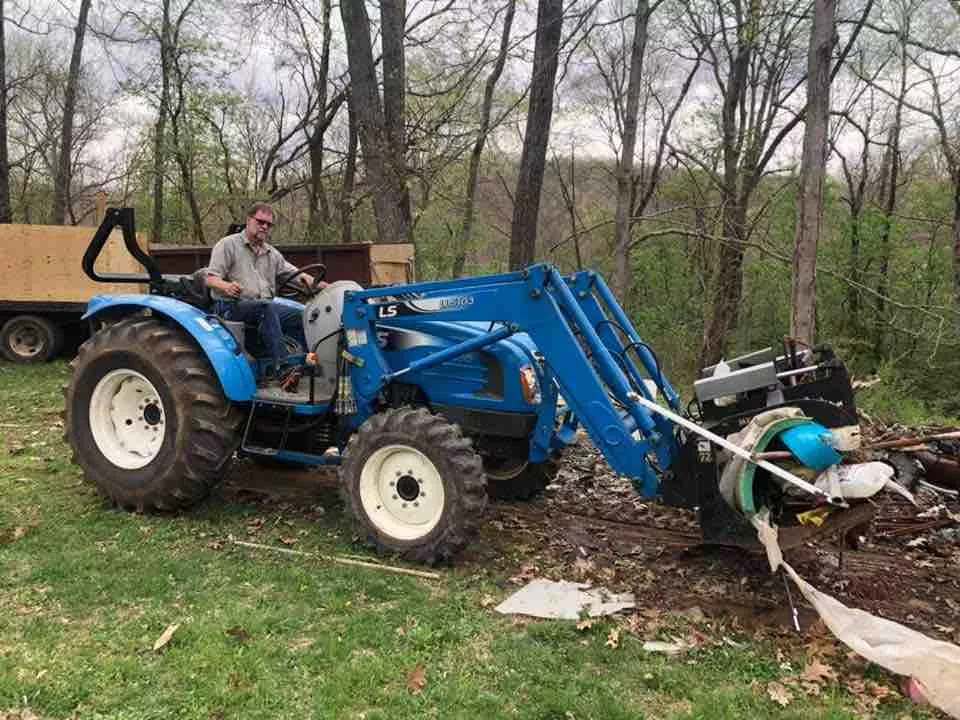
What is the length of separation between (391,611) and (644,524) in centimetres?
204

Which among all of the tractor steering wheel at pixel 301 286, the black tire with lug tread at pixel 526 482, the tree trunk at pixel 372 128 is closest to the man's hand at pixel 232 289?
the tractor steering wheel at pixel 301 286

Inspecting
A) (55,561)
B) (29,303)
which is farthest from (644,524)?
(29,303)

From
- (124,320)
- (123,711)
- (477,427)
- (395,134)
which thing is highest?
(395,134)

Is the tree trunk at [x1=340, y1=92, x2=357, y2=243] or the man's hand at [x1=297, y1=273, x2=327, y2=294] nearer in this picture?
the man's hand at [x1=297, y1=273, x2=327, y2=294]

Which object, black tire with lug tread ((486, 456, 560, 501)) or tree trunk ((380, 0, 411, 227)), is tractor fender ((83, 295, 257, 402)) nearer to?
black tire with lug tread ((486, 456, 560, 501))

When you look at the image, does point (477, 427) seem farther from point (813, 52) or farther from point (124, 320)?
point (813, 52)

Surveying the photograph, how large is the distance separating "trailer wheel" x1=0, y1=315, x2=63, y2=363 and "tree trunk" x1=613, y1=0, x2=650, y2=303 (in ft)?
29.0

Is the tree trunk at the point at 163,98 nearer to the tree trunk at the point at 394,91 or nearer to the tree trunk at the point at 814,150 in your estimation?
the tree trunk at the point at 394,91

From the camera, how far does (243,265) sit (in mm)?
5688

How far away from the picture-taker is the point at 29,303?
12414mm

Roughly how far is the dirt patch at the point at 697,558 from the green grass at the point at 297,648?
Answer: 351 mm

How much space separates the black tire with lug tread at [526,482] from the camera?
18.6 ft

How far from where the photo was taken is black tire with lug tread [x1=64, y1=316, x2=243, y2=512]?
514 cm

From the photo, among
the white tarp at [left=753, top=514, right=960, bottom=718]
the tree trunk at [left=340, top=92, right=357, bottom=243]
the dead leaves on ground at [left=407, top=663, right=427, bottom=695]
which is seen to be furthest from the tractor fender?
the tree trunk at [left=340, top=92, right=357, bottom=243]
